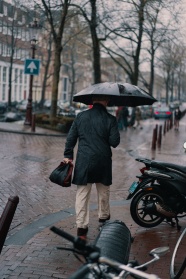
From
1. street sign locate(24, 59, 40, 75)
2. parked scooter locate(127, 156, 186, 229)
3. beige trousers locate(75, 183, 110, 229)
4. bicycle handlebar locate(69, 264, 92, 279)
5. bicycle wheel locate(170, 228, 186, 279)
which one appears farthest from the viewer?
street sign locate(24, 59, 40, 75)

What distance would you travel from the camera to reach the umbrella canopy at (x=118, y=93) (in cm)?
567

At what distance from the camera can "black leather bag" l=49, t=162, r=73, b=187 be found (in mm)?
5453

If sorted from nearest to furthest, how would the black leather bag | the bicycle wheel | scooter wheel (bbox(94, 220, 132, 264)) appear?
scooter wheel (bbox(94, 220, 132, 264))
the bicycle wheel
the black leather bag

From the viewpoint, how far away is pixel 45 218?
6.76m

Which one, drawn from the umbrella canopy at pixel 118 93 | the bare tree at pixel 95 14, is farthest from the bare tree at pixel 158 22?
the umbrella canopy at pixel 118 93

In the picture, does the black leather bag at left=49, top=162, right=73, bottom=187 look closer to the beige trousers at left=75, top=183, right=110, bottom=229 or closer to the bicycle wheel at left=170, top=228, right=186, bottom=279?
the beige trousers at left=75, top=183, right=110, bottom=229

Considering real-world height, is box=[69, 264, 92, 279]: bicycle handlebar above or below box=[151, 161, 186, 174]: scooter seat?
above

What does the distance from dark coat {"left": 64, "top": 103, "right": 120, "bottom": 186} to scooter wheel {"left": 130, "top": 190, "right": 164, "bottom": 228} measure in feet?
2.40

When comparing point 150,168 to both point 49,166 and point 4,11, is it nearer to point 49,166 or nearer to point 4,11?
point 49,166

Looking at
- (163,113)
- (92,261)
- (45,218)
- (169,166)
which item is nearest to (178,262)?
(169,166)

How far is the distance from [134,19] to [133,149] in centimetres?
1047

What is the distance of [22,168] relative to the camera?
10875mm

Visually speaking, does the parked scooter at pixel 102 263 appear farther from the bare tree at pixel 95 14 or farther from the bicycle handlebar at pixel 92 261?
the bare tree at pixel 95 14

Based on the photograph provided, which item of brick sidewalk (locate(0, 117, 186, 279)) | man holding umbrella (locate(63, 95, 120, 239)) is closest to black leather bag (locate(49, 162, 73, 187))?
man holding umbrella (locate(63, 95, 120, 239))
